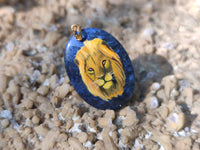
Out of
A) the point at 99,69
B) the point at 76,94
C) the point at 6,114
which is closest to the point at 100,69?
the point at 99,69

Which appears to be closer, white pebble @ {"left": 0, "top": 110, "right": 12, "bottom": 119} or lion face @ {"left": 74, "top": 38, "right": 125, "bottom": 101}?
lion face @ {"left": 74, "top": 38, "right": 125, "bottom": 101}

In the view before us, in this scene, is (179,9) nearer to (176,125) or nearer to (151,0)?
(151,0)

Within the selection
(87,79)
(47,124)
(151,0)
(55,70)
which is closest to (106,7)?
(151,0)

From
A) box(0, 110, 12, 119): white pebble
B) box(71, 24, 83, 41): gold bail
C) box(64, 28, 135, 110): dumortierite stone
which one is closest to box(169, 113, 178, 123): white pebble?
box(64, 28, 135, 110): dumortierite stone

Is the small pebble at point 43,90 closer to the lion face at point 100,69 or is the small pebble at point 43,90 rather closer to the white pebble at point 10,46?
the lion face at point 100,69

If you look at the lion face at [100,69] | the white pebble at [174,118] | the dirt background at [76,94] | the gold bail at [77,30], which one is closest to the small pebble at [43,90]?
the dirt background at [76,94]

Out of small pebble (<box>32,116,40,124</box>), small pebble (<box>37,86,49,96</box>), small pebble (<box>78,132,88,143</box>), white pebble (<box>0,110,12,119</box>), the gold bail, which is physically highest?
the gold bail

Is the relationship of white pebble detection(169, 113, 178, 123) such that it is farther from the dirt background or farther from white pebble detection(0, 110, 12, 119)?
white pebble detection(0, 110, 12, 119)
